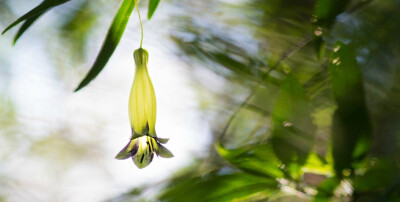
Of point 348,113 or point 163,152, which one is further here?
point 163,152

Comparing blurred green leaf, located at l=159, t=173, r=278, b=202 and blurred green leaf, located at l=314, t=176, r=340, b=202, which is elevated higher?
blurred green leaf, located at l=159, t=173, r=278, b=202

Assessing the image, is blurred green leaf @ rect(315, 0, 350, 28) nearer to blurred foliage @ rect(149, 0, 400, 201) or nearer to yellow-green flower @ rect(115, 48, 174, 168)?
blurred foliage @ rect(149, 0, 400, 201)

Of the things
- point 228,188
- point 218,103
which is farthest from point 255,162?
point 218,103

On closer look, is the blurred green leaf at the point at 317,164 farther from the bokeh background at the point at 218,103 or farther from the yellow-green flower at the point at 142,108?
the yellow-green flower at the point at 142,108

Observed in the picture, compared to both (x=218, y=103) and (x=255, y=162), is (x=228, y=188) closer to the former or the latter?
(x=255, y=162)

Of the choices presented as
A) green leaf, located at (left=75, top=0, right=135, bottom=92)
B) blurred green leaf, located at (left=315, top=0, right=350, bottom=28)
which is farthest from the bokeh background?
green leaf, located at (left=75, top=0, right=135, bottom=92)
